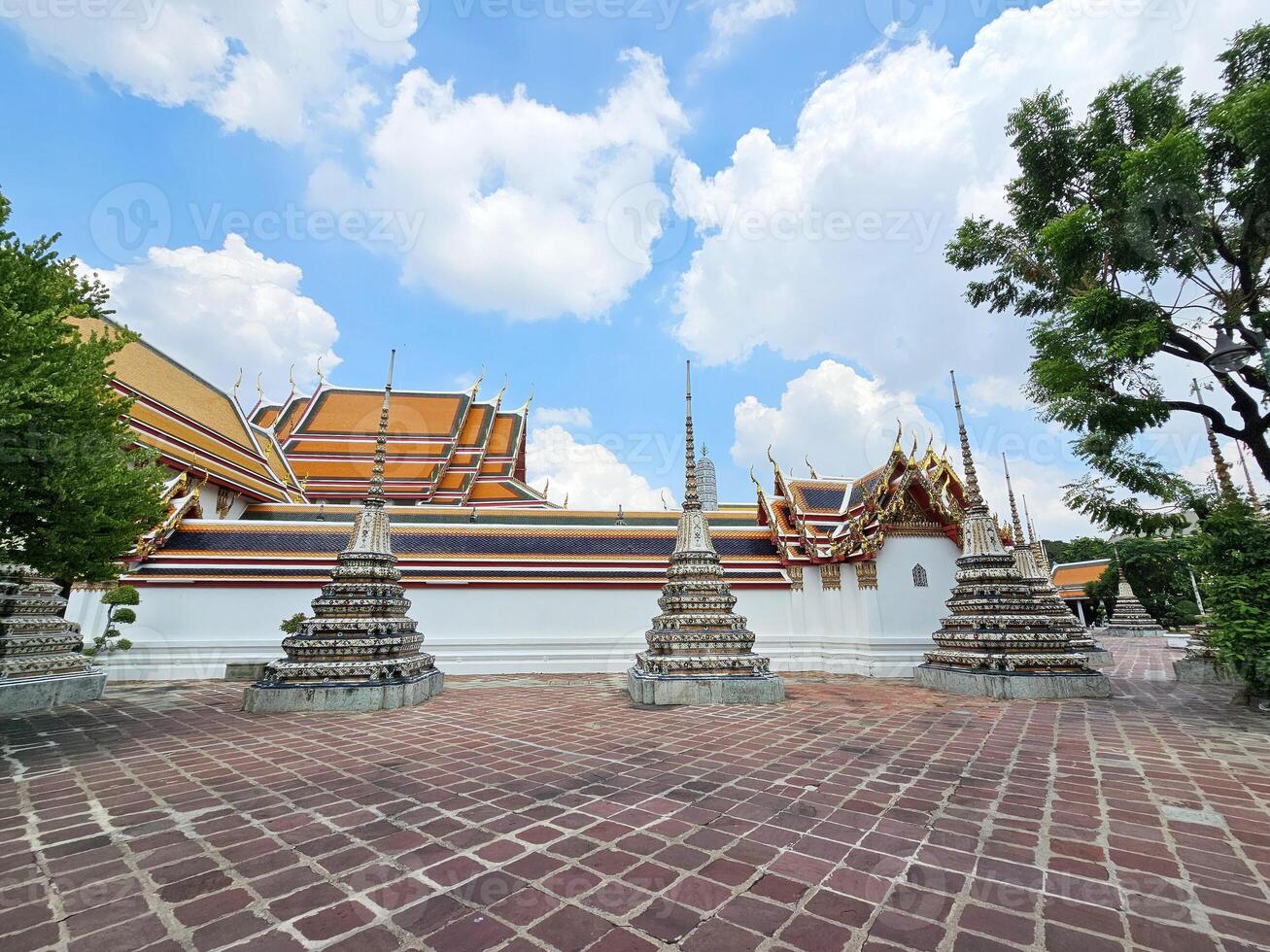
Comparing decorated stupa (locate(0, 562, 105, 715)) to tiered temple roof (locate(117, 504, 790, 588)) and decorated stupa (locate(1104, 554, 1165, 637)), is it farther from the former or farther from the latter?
decorated stupa (locate(1104, 554, 1165, 637))

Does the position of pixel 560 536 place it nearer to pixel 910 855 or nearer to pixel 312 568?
pixel 312 568

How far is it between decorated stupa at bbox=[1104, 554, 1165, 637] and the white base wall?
2402 centimetres

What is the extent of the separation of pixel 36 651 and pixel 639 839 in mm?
9352

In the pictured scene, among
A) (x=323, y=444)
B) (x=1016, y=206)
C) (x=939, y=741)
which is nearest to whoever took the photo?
(x=939, y=741)

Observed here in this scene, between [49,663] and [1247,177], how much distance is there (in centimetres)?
1725

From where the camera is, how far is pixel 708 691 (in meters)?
7.87

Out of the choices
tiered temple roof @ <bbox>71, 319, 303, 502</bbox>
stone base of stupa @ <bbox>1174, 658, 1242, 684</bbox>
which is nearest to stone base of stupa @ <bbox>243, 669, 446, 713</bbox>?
tiered temple roof @ <bbox>71, 319, 303, 502</bbox>

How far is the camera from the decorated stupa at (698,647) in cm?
788

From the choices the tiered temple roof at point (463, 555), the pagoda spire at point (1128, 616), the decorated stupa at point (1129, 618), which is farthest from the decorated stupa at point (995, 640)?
the pagoda spire at point (1128, 616)

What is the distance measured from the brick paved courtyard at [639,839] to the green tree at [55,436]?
2.02 m

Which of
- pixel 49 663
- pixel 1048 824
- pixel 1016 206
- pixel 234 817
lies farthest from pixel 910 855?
pixel 1016 206

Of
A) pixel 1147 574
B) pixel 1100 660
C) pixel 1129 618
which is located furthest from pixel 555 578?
pixel 1147 574

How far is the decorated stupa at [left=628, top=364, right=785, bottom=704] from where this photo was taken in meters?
7.88

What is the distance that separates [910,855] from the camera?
9.43ft
